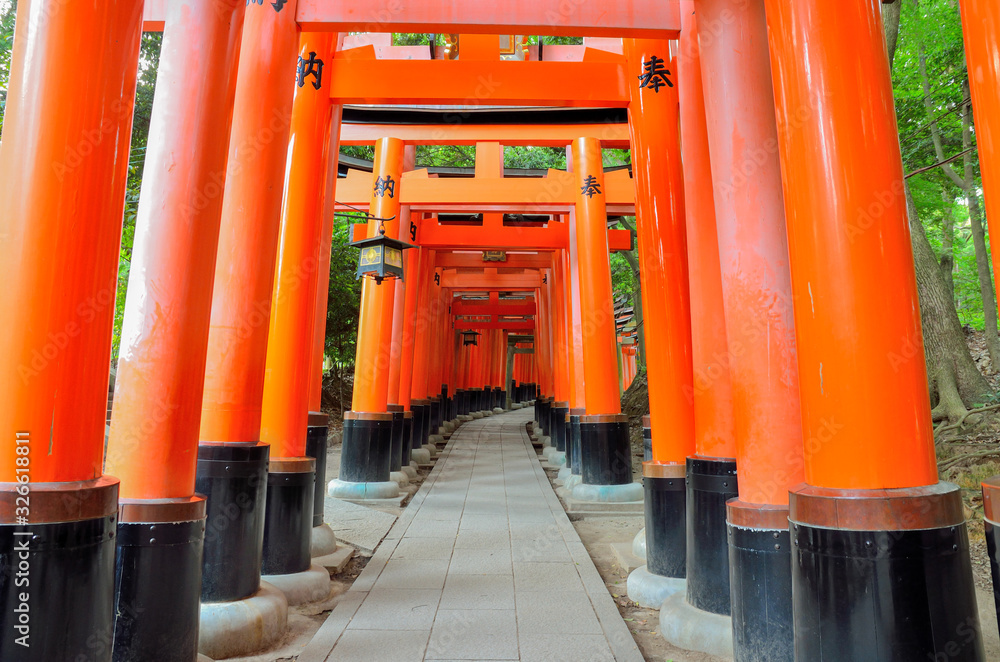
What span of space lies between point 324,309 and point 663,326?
324cm

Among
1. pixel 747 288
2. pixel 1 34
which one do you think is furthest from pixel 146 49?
pixel 747 288

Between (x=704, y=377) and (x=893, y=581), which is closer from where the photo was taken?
(x=893, y=581)

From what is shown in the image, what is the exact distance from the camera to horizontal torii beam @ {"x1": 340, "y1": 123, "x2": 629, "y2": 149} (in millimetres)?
9135

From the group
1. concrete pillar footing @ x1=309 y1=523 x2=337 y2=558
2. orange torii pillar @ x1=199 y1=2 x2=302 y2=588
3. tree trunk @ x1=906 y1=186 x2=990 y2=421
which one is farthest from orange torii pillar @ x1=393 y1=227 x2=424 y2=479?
tree trunk @ x1=906 y1=186 x2=990 y2=421

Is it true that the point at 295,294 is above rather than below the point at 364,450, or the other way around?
above

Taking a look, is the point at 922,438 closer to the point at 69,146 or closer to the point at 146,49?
the point at 69,146

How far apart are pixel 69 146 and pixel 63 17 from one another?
0.44 m

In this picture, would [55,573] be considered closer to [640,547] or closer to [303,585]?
[303,585]

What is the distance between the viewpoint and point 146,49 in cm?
911

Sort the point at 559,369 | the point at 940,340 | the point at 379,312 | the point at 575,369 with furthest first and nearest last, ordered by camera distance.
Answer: the point at 559,369 < the point at 575,369 < the point at 379,312 < the point at 940,340

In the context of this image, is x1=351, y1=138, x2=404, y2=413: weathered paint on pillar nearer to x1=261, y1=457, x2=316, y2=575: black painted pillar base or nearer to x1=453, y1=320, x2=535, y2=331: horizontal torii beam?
x1=261, y1=457, x2=316, y2=575: black painted pillar base

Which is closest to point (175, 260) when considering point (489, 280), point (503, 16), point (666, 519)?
point (503, 16)

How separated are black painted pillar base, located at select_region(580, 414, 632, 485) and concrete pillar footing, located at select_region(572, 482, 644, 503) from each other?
0.08m

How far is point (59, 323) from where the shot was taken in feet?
6.92
